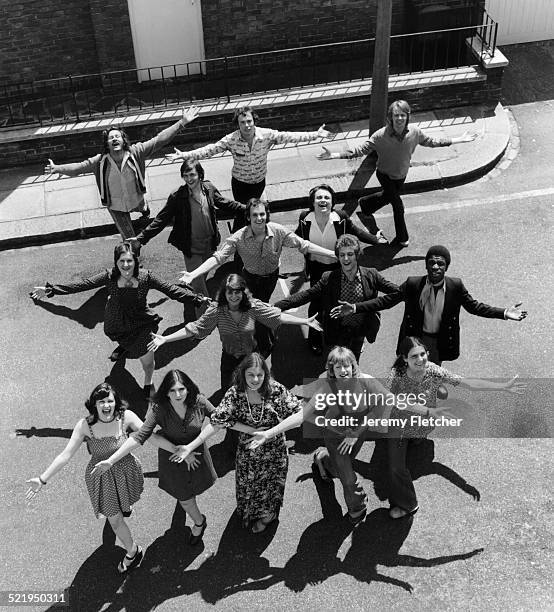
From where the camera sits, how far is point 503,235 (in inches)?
416

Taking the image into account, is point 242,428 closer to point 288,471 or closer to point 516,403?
point 288,471

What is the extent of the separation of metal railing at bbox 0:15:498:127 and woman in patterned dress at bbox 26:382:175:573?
6932mm

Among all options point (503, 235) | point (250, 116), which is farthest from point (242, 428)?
point (503, 235)

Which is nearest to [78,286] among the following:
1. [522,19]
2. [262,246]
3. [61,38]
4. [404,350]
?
[262,246]

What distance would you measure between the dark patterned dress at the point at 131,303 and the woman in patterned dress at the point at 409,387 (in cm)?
207

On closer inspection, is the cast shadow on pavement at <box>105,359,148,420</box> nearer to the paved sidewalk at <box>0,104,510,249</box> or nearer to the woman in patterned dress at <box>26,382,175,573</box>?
the woman in patterned dress at <box>26,382,175,573</box>

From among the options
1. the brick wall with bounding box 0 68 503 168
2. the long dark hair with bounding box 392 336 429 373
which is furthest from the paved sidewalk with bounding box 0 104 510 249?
the long dark hair with bounding box 392 336 429 373

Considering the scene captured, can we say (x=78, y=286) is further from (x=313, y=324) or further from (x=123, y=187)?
(x=313, y=324)

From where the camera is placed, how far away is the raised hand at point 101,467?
650 cm

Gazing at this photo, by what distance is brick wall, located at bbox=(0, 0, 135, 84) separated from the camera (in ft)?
42.1

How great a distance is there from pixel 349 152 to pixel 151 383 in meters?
3.51

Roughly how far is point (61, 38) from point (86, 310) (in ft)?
17.7

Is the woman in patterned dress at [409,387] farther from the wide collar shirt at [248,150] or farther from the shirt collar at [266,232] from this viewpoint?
the wide collar shirt at [248,150]

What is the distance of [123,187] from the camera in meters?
9.67
